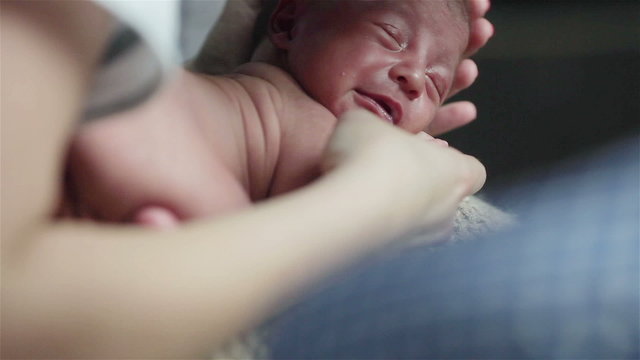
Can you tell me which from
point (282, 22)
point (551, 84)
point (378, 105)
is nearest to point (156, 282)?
point (378, 105)

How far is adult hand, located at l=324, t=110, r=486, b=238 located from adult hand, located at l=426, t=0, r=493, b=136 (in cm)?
35

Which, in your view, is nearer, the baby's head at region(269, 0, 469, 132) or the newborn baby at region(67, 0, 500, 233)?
the newborn baby at region(67, 0, 500, 233)

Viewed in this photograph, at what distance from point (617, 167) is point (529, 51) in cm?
93

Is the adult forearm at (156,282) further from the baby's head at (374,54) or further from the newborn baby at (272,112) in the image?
the baby's head at (374,54)

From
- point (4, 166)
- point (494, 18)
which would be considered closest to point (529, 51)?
point (494, 18)

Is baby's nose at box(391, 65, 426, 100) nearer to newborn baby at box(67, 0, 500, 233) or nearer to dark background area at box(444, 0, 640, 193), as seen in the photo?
newborn baby at box(67, 0, 500, 233)

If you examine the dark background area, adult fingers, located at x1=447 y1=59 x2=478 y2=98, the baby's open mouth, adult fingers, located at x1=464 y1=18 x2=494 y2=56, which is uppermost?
the baby's open mouth

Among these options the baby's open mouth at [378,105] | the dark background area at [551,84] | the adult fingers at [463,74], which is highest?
the baby's open mouth at [378,105]

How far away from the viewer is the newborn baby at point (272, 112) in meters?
0.51

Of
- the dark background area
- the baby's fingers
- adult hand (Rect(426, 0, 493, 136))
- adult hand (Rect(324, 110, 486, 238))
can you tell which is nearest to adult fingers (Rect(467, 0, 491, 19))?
adult hand (Rect(426, 0, 493, 136))

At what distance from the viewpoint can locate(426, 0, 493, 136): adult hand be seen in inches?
38.5

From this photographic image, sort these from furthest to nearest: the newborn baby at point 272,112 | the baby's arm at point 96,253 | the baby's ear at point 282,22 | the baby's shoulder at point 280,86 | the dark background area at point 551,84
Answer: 1. the dark background area at point 551,84
2. the baby's ear at point 282,22
3. the baby's shoulder at point 280,86
4. the newborn baby at point 272,112
5. the baby's arm at point 96,253

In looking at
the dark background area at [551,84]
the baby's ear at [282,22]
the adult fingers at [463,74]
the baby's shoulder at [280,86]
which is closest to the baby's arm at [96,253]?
the baby's shoulder at [280,86]

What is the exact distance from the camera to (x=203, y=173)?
0.54m
